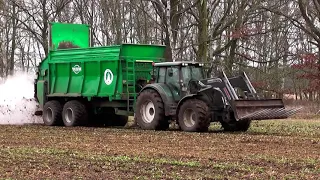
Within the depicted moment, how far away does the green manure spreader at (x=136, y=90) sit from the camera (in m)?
15.1

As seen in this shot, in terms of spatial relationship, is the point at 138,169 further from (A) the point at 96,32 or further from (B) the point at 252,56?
(A) the point at 96,32

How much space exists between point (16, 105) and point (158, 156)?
11716mm

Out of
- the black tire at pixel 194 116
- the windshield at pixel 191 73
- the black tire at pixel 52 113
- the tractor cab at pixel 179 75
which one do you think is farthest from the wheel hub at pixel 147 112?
the black tire at pixel 52 113

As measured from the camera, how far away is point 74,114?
61.2 ft

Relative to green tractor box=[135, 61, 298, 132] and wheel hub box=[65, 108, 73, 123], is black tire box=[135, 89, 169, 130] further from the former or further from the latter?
wheel hub box=[65, 108, 73, 123]

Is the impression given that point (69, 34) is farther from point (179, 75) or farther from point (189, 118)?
point (189, 118)

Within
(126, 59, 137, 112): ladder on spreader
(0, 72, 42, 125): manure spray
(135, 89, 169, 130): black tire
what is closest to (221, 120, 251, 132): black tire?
(135, 89, 169, 130): black tire

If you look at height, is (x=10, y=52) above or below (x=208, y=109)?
above

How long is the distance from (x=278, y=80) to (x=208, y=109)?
772 inches

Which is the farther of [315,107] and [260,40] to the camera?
[260,40]

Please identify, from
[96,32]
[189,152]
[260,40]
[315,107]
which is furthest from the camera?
[96,32]

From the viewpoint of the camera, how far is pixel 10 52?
161ft

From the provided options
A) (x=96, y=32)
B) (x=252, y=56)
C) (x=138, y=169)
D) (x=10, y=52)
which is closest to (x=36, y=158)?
(x=138, y=169)

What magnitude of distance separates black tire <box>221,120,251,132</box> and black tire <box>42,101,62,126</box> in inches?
239
